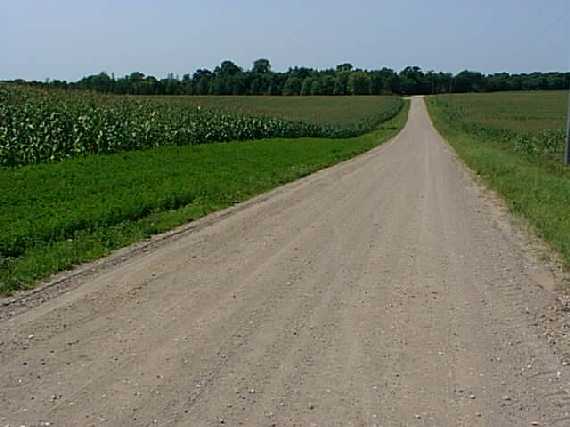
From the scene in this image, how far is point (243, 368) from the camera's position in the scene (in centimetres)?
610

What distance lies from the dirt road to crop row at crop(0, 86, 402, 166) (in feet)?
39.0

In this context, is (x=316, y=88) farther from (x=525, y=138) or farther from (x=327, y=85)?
Result: (x=525, y=138)

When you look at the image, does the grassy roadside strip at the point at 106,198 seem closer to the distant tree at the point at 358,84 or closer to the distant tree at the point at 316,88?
the distant tree at the point at 316,88

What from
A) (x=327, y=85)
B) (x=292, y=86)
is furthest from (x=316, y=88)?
(x=292, y=86)

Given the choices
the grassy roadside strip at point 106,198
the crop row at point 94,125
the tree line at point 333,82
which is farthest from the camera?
the tree line at point 333,82

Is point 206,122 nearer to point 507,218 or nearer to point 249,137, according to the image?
point 249,137

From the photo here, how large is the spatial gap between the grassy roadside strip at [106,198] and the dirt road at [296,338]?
86 cm

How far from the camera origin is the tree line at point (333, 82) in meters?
121

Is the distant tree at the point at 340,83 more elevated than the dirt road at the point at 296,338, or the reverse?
the dirt road at the point at 296,338

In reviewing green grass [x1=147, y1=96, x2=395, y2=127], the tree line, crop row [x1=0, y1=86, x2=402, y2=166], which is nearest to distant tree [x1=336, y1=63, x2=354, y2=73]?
the tree line

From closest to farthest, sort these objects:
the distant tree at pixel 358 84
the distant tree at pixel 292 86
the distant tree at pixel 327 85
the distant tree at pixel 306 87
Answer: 1. the distant tree at pixel 292 86
2. the distant tree at pixel 306 87
3. the distant tree at pixel 327 85
4. the distant tree at pixel 358 84

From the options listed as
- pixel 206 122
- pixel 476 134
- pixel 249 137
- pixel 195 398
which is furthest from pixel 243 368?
pixel 476 134

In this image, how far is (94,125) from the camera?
26.5 meters

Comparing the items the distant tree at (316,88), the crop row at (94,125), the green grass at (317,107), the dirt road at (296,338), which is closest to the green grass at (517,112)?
the green grass at (317,107)
